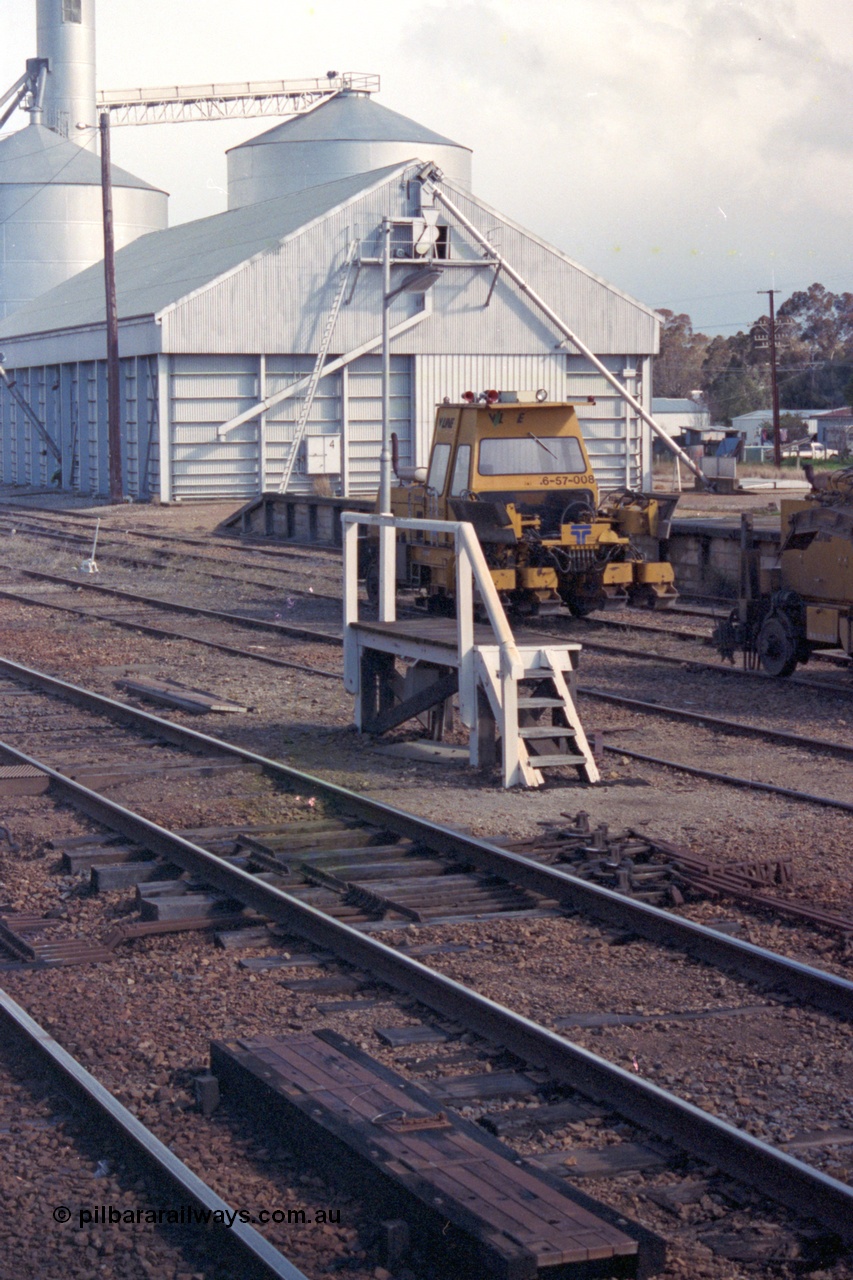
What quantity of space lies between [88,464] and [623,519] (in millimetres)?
34137

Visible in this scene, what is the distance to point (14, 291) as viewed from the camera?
2813 inches

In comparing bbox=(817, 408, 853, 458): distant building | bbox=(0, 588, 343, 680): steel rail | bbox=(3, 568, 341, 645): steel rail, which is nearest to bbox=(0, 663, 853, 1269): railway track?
bbox=(0, 588, 343, 680): steel rail

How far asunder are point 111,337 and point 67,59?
39196mm

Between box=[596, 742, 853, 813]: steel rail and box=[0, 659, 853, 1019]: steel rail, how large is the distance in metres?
2.35

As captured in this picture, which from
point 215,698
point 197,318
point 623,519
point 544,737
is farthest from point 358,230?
point 544,737

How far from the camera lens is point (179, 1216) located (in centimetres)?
469

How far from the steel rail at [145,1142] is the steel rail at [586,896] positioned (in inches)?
111

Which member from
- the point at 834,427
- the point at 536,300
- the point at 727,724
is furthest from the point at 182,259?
the point at 834,427

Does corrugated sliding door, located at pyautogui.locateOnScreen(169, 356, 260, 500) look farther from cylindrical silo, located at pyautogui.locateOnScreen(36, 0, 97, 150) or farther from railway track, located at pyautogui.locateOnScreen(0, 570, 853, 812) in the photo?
cylindrical silo, located at pyautogui.locateOnScreen(36, 0, 97, 150)

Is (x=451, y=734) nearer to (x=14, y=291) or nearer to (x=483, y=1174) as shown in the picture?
(x=483, y=1174)

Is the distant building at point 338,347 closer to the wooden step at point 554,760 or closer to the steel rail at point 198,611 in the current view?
the steel rail at point 198,611

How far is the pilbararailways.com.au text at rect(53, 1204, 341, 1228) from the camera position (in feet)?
15.3

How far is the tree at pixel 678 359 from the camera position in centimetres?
11912

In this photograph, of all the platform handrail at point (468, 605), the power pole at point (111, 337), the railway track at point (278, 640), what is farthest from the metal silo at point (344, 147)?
the platform handrail at point (468, 605)
